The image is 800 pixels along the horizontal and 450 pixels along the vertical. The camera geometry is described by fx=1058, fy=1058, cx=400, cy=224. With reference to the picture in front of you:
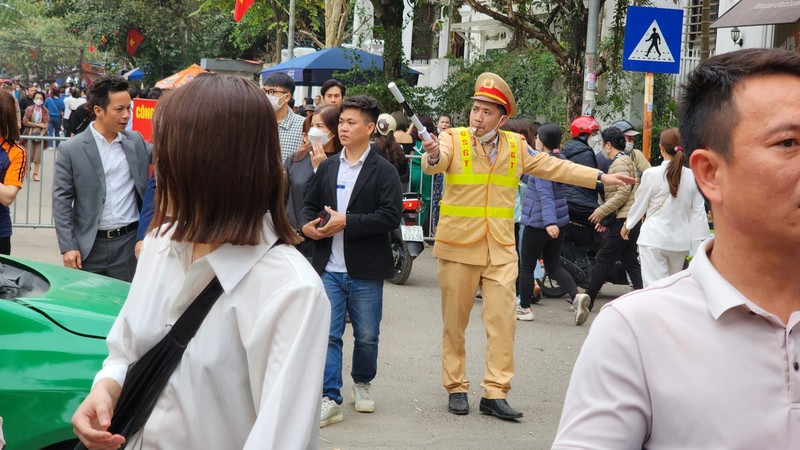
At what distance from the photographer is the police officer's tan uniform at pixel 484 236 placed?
6887 mm

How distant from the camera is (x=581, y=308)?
10133mm

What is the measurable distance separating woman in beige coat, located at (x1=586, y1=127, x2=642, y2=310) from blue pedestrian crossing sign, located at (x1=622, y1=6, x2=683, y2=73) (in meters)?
1.16

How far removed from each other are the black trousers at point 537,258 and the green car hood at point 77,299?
5.55m

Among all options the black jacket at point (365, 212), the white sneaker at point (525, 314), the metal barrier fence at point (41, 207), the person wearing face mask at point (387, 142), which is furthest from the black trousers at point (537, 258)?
the black jacket at point (365, 212)

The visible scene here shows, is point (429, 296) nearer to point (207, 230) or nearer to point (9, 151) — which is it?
point (9, 151)

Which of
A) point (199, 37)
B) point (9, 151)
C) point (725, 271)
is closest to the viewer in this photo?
point (725, 271)

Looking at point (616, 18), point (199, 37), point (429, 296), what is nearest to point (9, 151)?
point (429, 296)

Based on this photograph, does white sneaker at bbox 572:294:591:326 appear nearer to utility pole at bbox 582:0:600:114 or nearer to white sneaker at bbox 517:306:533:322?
white sneaker at bbox 517:306:533:322

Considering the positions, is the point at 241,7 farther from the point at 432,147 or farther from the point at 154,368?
the point at 154,368

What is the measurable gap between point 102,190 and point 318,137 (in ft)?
5.33

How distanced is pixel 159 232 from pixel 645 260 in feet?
21.4

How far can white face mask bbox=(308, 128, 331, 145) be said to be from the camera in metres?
7.41

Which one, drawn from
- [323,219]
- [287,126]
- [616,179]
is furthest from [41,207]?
[616,179]

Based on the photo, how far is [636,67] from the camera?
37.4 feet
